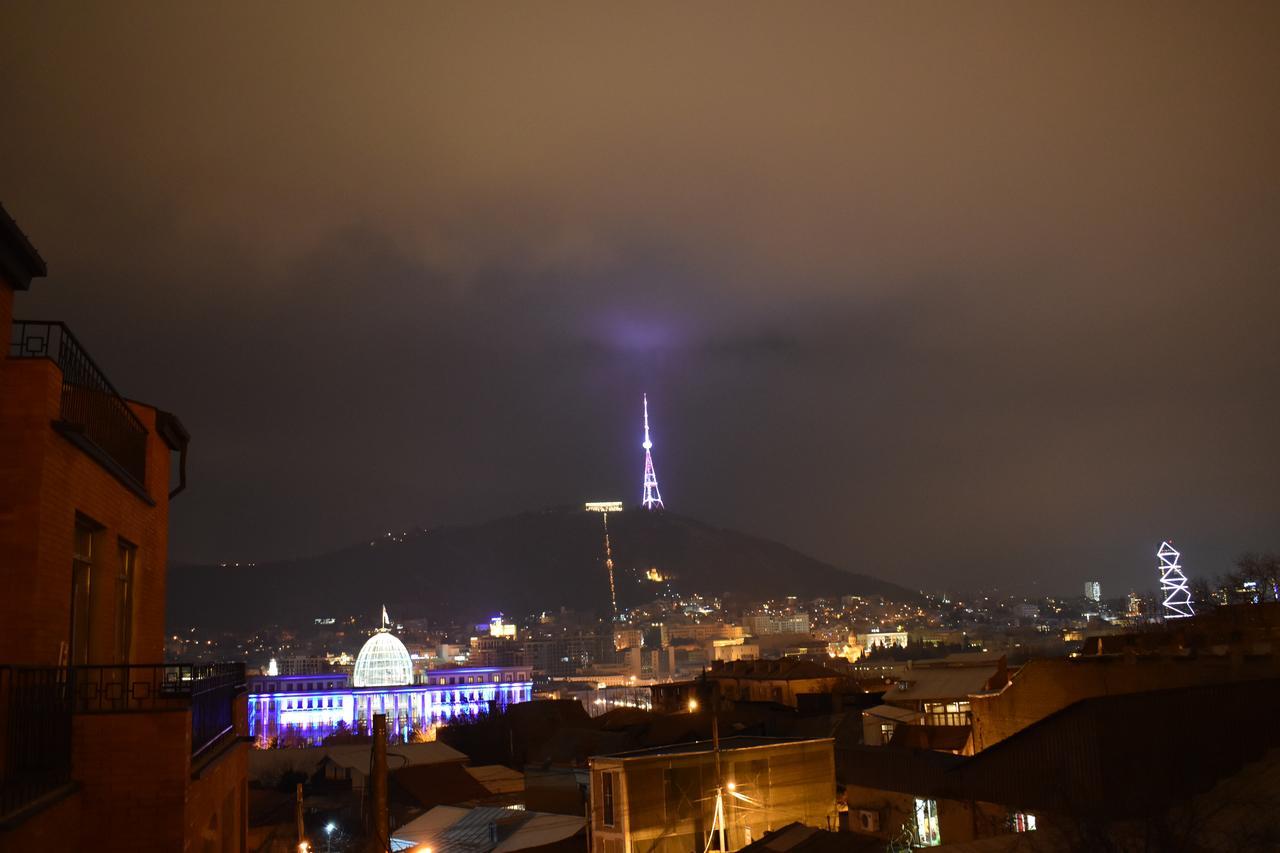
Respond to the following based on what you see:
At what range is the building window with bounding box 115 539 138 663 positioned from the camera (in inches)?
423

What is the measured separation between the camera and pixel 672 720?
138ft

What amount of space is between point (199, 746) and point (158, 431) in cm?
557

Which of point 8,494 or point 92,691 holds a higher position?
point 8,494

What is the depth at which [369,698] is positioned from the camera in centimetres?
10362

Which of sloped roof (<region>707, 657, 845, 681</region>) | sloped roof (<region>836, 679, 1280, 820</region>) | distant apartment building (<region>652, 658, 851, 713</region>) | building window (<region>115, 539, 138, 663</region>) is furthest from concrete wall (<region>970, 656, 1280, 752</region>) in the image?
sloped roof (<region>707, 657, 845, 681</region>)

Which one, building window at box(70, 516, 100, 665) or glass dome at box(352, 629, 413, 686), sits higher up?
building window at box(70, 516, 100, 665)

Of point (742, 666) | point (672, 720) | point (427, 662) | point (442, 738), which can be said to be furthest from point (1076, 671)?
point (427, 662)

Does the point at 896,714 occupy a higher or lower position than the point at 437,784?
higher

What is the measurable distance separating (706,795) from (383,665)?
92313 millimetres

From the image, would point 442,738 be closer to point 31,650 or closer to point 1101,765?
point 1101,765

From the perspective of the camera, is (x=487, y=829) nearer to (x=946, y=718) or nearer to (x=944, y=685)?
(x=946, y=718)

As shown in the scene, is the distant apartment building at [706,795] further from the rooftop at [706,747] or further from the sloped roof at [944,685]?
the sloped roof at [944,685]

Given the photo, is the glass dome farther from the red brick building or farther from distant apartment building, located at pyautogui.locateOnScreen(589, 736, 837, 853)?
the red brick building

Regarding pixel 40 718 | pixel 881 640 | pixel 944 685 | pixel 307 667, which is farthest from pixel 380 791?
pixel 881 640
